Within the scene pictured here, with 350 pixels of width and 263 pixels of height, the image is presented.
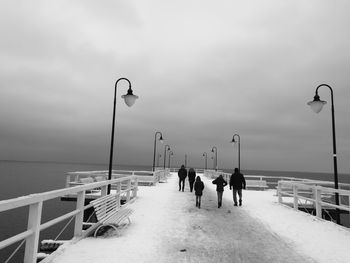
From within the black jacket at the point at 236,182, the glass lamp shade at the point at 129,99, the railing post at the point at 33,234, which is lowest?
the railing post at the point at 33,234

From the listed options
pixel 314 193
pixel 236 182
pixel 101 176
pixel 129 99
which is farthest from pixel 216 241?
pixel 101 176

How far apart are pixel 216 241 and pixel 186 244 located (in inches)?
31.8

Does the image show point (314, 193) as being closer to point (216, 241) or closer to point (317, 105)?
point (317, 105)

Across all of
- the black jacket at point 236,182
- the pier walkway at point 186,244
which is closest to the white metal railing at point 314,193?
the black jacket at point 236,182

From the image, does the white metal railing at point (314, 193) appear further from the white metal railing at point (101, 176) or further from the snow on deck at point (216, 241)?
the white metal railing at point (101, 176)

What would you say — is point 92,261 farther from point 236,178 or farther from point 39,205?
point 236,178

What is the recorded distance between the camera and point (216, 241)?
23.4ft

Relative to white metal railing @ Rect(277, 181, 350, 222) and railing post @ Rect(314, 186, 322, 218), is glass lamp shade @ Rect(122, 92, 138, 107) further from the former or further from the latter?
railing post @ Rect(314, 186, 322, 218)

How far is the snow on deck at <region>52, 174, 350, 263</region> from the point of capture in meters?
5.91

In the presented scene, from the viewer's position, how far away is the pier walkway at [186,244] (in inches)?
229

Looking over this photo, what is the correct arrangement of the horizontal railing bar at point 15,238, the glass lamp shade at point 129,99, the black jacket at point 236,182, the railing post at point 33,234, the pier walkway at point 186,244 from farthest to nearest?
1. the black jacket at point 236,182
2. the glass lamp shade at point 129,99
3. the pier walkway at point 186,244
4. the railing post at point 33,234
5. the horizontal railing bar at point 15,238

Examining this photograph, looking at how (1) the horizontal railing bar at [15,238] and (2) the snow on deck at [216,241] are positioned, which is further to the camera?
(2) the snow on deck at [216,241]

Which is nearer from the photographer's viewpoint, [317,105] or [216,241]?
[216,241]

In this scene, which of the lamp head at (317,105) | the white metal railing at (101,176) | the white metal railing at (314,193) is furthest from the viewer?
the white metal railing at (101,176)
